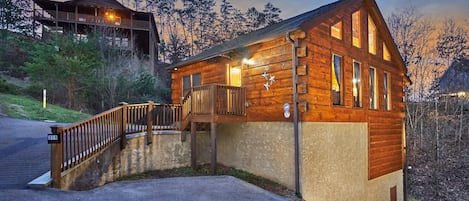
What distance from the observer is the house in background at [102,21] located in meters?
25.5

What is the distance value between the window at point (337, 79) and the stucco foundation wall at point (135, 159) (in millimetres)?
4683

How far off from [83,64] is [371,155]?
17.3 m

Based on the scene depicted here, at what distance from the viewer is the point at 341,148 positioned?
860 cm

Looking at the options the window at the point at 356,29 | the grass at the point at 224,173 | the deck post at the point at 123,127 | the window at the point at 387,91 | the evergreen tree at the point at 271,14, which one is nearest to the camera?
the grass at the point at 224,173

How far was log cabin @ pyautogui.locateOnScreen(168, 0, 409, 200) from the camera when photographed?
24.6 ft

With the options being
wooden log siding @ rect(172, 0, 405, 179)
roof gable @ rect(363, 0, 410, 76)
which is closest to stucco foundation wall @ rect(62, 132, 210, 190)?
wooden log siding @ rect(172, 0, 405, 179)

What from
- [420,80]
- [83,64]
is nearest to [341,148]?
[420,80]

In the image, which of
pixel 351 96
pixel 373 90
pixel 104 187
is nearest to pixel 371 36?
pixel 373 90

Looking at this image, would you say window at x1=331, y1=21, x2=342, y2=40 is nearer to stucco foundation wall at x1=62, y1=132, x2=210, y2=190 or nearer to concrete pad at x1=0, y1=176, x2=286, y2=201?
concrete pad at x1=0, y1=176, x2=286, y2=201

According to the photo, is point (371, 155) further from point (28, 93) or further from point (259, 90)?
point (28, 93)

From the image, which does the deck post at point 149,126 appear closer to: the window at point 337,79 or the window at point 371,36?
the window at point 337,79

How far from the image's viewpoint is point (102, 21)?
85.6 feet

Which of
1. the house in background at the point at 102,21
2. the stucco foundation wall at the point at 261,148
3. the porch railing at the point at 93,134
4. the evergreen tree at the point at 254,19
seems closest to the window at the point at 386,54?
the stucco foundation wall at the point at 261,148

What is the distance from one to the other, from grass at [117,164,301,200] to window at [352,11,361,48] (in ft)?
18.1
